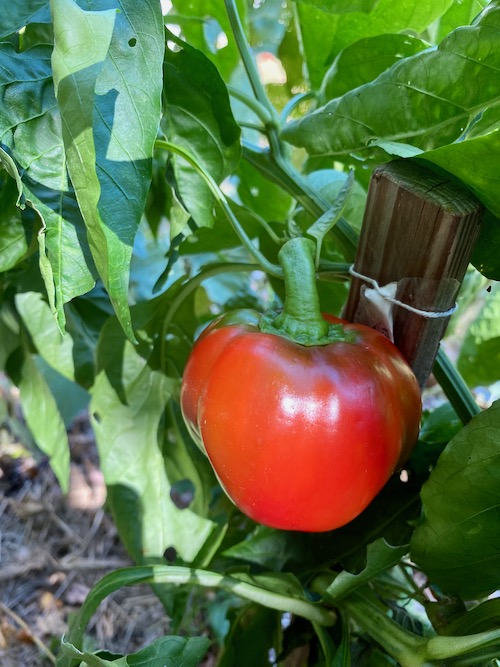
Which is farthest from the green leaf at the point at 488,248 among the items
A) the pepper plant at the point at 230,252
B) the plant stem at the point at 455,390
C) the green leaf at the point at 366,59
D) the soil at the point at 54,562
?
the soil at the point at 54,562

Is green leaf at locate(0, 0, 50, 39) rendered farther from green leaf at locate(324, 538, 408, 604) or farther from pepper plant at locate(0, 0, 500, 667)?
green leaf at locate(324, 538, 408, 604)

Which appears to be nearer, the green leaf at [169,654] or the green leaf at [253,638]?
the green leaf at [169,654]

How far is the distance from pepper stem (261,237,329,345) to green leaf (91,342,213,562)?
278 mm

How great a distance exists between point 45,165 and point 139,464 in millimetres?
439

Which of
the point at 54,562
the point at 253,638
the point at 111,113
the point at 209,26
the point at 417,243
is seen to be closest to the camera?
the point at 111,113

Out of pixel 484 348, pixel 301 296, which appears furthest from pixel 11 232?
pixel 484 348

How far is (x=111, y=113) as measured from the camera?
450mm

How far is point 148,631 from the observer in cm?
139

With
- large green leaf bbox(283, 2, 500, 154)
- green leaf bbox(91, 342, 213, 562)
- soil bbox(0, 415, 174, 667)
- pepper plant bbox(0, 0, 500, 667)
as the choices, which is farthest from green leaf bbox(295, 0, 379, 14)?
soil bbox(0, 415, 174, 667)

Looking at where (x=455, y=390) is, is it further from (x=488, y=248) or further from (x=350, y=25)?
(x=350, y=25)

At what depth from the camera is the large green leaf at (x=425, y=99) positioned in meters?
0.52

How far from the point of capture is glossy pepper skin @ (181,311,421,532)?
517 millimetres

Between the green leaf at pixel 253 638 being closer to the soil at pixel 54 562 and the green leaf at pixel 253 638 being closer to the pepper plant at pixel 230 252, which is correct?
the pepper plant at pixel 230 252

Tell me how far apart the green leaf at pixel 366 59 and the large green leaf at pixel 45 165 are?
0.32 metres
